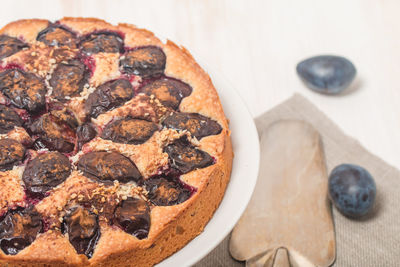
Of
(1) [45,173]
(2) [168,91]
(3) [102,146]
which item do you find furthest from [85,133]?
(2) [168,91]

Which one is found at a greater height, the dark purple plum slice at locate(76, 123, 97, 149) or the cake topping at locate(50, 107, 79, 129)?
the cake topping at locate(50, 107, 79, 129)

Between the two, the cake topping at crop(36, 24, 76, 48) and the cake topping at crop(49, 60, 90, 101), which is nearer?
the cake topping at crop(49, 60, 90, 101)

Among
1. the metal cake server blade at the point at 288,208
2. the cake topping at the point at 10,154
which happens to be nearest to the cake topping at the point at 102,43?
the cake topping at the point at 10,154

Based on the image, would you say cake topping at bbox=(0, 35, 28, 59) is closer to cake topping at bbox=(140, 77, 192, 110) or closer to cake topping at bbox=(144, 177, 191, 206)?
cake topping at bbox=(140, 77, 192, 110)

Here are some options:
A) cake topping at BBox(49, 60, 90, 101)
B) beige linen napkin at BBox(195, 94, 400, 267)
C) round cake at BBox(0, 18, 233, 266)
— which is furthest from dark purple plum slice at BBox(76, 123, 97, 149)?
beige linen napkin at BBox(195, 94, 400, 267)

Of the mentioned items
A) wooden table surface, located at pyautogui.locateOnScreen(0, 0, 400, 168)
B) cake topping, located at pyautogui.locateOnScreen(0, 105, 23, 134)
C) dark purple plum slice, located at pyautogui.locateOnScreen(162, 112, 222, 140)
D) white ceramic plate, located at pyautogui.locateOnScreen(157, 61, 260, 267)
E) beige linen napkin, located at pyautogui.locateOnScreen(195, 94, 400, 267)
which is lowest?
beige linen napkin, located at pyautogui.locateOnScreen(195, 94, 400, 267)

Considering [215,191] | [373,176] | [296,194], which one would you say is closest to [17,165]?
[215,191]

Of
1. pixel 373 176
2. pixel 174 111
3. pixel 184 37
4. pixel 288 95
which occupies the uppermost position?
pixel 174 111

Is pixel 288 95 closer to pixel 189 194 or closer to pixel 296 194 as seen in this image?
pixel 296 194
